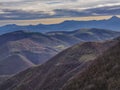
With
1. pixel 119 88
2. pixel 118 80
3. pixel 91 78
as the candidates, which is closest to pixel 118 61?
pixel 91 78

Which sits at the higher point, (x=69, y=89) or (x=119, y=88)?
(x=119, y=88)

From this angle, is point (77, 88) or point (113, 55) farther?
point (113, 55)

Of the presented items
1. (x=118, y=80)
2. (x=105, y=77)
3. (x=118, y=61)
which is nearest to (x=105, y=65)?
(x=118, y=61)

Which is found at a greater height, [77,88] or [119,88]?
[119,88]

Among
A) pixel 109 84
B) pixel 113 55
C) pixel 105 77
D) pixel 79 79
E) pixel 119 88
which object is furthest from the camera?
pixel 113 55

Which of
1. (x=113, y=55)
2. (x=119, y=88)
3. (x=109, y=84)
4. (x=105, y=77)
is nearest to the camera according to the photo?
(x=119, y=88)

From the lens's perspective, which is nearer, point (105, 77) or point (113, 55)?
point (105, 77)

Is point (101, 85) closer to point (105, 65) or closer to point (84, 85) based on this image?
point (84, 85)

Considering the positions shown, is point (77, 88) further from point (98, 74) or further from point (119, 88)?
point (119, 88)

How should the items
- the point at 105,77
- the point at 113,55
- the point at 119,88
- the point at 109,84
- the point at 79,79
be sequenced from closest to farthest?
the point at 119,88
the point at 109,84
the point at 105,77
the point at 79,79
the point at 113,55
